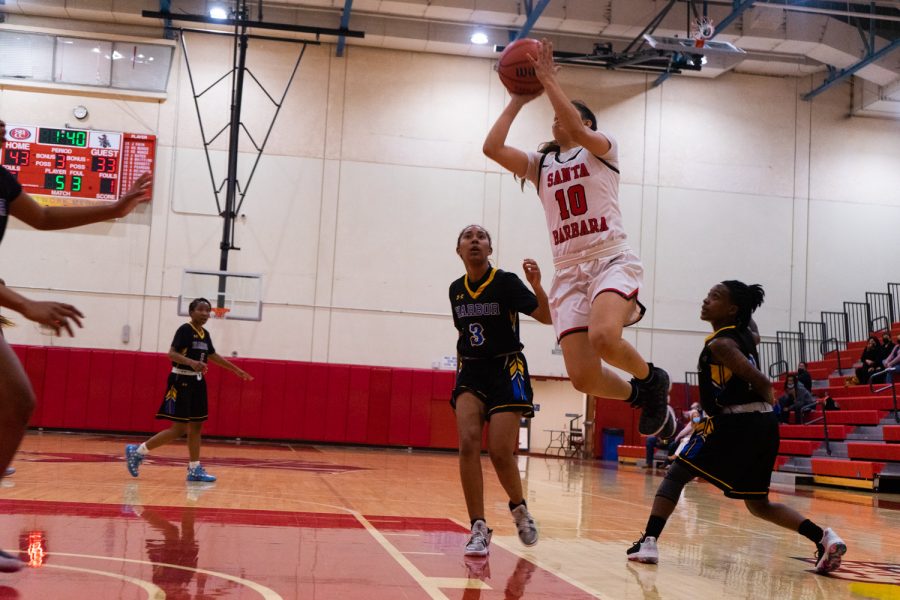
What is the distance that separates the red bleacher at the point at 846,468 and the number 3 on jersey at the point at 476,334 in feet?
34.9

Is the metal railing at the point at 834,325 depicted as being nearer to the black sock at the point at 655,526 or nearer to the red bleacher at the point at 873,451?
the red bleacher at the point at 873,451

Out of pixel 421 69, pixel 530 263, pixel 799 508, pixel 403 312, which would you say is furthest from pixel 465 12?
pixel 530 263

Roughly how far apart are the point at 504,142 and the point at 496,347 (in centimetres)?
114

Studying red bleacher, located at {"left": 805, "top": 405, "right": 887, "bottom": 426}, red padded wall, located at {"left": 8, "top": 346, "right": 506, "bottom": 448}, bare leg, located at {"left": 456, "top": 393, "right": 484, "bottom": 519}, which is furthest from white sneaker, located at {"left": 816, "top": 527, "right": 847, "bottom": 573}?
red padded wall, located at {"left": 8, "top": 346, "right": 506, "bottom": 448}

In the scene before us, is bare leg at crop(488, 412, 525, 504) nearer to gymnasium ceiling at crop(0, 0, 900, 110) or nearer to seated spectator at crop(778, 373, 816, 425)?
seated spectator at crop(778, 373, 816, 425)

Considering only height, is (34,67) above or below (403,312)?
above

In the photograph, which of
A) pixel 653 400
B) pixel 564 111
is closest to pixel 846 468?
pixel 653 400

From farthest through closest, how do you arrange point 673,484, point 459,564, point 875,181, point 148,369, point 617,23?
point 875,181
point 617,23
point 148,369
point 673,484
point 459,564

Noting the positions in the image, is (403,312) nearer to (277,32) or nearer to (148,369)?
(148,369)

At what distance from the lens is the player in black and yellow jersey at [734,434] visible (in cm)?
489

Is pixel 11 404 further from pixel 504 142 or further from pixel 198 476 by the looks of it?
pixel 198 476

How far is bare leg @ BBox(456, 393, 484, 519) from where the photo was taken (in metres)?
4.96

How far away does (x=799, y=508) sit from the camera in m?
9.88

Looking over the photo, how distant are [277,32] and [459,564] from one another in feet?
57.8
